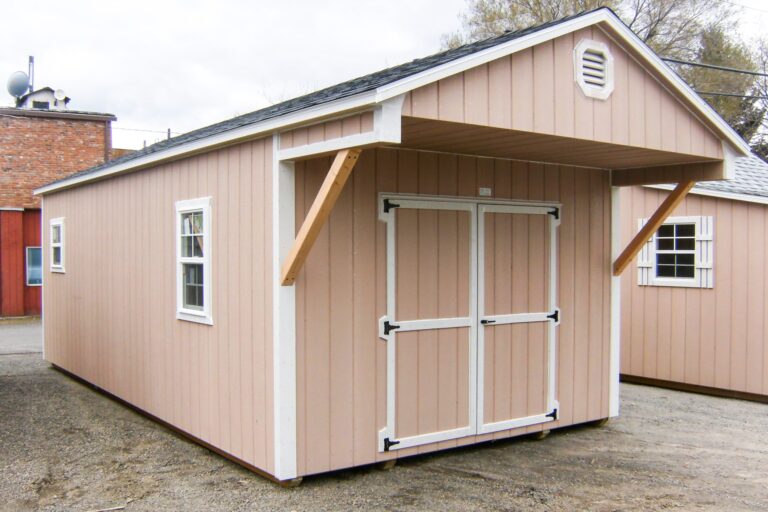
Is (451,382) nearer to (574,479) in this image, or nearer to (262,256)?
(574,479)

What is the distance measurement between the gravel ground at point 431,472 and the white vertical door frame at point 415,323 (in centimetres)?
20

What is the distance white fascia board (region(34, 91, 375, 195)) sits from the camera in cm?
426

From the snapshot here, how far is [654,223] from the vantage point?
6.44 m

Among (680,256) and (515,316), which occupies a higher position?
(680,256)

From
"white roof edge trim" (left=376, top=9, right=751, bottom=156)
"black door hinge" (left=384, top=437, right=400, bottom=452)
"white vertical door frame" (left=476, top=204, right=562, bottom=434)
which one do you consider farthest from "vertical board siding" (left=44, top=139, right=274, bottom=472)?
"white vertical door frame" (left=476, top=204, right=562, bottom=434)

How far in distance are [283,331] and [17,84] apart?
61.6 ft

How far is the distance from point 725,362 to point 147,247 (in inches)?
244

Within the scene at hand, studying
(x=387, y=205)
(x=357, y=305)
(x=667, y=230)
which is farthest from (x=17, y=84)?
(x=357, y=305)

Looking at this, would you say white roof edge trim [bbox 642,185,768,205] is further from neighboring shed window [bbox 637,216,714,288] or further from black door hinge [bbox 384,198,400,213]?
black door hinge [bbox 384,198,400,213]

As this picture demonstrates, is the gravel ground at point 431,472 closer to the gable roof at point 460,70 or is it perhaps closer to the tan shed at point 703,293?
the tan shed at point 703,293

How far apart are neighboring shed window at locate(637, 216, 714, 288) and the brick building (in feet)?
44.3

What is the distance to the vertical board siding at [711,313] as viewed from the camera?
8047mm

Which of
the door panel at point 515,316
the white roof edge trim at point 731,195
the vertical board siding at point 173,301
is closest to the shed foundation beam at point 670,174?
the door panel at point 515,316

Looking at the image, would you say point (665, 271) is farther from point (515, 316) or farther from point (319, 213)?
point (319, 213)
